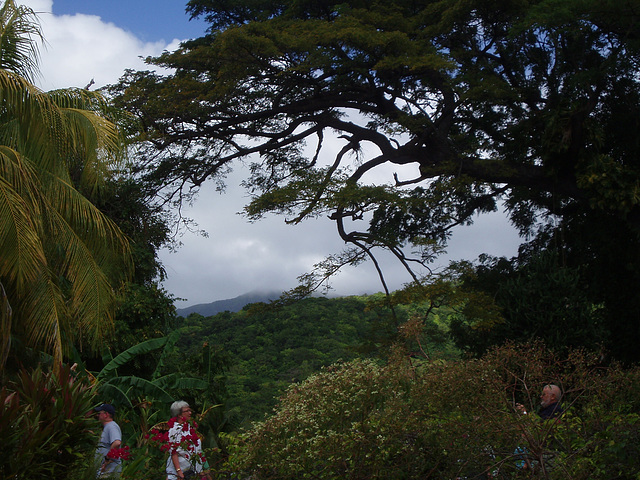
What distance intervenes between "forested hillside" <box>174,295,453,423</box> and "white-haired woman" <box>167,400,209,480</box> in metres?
7.34

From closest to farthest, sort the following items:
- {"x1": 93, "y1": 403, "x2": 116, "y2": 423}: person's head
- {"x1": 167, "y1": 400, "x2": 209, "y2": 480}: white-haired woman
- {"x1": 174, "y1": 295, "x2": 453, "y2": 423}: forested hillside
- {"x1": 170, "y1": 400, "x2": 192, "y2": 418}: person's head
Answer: {"x1": 167, "y1": 400, "x2": 209, "y2": 480}: white-haired woman, {"x1": 170, "y1": 400, "x2": 192, "y2": 418}: person's head, {"x1": 93, "y1": 403, "x2": 116, "y2": 423}: person's head, {"x1": 174, "y1": 295, "x2": 453, "y2": 423}: forested hillside

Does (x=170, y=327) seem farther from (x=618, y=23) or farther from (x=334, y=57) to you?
(x=618, y=23)

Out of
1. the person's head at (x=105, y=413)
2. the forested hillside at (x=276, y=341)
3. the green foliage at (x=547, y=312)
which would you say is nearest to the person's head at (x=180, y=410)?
the person's head at (x=105, y=413)

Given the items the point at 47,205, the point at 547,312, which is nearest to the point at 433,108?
the point at 547,312

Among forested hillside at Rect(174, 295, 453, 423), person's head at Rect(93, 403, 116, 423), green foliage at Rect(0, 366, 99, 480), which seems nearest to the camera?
green foliage at Rect(0, 366, 99, 480)

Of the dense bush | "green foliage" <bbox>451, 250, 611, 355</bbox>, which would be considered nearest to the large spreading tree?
"green foliage" <bbox>451, 250, 611, 355</bbox>

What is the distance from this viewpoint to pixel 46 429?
4.81 metres

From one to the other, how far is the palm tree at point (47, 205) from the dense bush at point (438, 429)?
2.90 metres

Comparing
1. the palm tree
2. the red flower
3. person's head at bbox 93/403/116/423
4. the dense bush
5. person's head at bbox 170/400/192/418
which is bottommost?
the dense bush

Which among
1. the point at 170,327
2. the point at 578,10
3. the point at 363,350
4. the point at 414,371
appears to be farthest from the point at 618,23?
the point at 170,327

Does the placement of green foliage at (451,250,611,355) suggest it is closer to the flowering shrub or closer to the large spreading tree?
the large spreading tree

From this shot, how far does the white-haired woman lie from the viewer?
6172mm

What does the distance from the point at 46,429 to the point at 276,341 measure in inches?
631

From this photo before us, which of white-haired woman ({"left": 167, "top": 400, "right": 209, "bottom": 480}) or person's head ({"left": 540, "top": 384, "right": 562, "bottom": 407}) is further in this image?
white-haired woman ({"left": 167, "top": 400, "right": 209, "bottom": 480})
